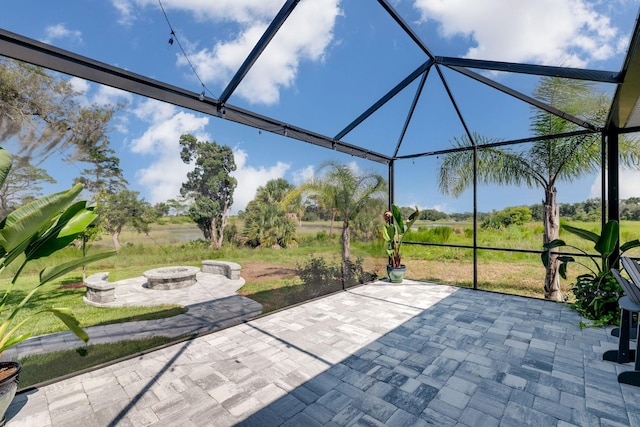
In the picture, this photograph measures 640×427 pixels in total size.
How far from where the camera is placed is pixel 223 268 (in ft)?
14.2

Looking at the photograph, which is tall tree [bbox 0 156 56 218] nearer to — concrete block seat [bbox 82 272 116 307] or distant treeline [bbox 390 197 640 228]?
concrete block seat [bbox 82 272 116 307]

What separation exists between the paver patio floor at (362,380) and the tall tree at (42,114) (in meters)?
2.21

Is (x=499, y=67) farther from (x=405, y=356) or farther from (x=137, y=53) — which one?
(x=137, y=53)

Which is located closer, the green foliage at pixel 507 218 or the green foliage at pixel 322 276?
the green foliage at pixel 322 276

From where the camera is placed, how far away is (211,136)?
3910 millimetres

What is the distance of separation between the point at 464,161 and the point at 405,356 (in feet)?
17.7

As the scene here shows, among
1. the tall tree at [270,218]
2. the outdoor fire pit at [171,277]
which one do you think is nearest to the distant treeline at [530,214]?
the tall tree at [270,218]

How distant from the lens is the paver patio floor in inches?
78.4

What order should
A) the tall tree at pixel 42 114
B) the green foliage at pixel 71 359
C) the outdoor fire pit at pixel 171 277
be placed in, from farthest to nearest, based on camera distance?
the outdoor fire pit at pixel 171 277 → the green foliage at pixel 71 359 → the tall tree at pixel 42 114

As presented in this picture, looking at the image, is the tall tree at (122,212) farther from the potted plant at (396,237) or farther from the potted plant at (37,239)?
the potted plant at (396,237)

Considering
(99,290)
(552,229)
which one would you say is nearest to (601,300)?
(552,229)

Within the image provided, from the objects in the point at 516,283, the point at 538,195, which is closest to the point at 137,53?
the point at 538,195

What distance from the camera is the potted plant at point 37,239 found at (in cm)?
168

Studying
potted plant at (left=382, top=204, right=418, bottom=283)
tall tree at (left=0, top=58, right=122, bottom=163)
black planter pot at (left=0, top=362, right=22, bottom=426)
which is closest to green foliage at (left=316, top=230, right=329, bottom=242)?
potted plant at (left=382, top=204, right=418, bottom=283)
